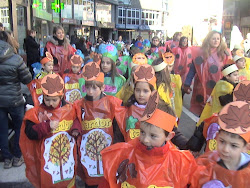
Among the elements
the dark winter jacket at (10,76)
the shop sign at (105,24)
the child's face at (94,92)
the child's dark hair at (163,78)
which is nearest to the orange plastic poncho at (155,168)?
the child's face at (94,92)

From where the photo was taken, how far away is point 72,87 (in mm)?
5914

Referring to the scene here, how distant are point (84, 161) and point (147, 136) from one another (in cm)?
141

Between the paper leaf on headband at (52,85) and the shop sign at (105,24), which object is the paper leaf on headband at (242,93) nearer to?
the paper leaf on headband at (52,85)

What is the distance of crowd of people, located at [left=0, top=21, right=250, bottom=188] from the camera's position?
2.02m

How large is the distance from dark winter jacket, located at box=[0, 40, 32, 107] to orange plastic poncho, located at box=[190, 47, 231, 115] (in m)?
3.32

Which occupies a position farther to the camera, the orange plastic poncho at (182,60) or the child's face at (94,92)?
the orange plastic poncho at (182,60)

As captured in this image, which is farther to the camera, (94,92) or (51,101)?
(94,92)

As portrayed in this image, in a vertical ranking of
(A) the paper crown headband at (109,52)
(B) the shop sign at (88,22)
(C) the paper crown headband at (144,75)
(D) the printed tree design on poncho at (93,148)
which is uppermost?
(B) the shop sign at (88,22)

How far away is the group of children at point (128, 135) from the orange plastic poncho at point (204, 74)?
0.72 m

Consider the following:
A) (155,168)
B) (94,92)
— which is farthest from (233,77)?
(155,168)

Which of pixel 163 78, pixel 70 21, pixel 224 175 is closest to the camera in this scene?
pixel 224 175

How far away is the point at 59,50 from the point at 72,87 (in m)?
1.39

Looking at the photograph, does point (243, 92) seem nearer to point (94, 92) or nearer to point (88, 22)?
point (94, 92)

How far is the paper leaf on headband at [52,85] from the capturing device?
2.97m
